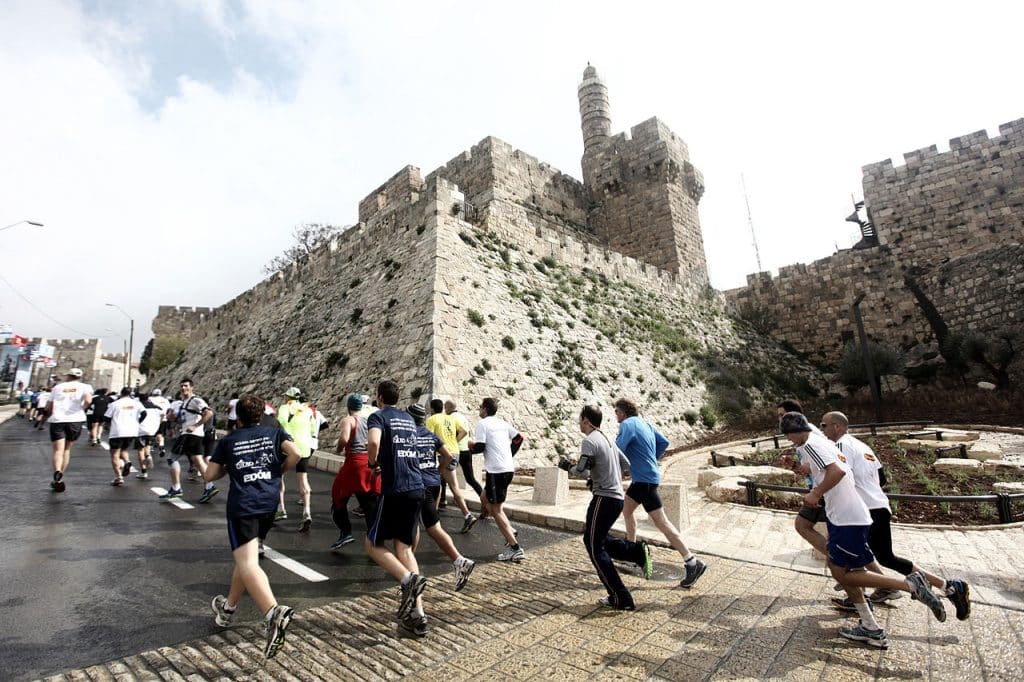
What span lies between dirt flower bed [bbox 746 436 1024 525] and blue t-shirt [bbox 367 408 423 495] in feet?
13.2

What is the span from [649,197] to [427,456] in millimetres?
24909

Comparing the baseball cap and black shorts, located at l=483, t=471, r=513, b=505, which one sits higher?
the baseball cap

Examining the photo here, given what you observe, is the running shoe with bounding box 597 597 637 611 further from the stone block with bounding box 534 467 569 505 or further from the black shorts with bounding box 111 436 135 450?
the black shorts with bounding box 111 436 135 450

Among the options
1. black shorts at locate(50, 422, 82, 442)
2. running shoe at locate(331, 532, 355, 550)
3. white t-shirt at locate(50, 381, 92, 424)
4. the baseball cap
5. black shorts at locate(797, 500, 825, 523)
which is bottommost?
running shoe at locate(331, 532, 355, 550)

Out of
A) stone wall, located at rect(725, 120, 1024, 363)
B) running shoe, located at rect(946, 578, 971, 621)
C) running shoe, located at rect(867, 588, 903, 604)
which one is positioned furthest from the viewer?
stone wall, located at rect(725, 120, 1024, 363)

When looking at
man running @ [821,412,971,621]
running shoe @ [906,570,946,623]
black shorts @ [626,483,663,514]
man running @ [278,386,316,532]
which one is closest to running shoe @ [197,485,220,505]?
man running @ [278,386,316,532]

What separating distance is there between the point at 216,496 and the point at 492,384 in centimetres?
599

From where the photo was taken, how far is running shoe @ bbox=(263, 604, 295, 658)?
316 cm

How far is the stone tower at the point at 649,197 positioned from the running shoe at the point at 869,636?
22089 mm

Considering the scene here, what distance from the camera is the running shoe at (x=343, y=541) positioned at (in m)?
5.84

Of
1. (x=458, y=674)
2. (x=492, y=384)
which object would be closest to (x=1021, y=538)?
(x=458, y=674)

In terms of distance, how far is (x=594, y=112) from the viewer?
29.6 metres

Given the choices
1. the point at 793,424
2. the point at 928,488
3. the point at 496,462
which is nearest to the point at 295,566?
the point at 496,462

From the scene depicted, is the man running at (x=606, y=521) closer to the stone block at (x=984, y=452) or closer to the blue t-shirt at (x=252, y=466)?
the blue t-shirt at (x=252, y=466)
